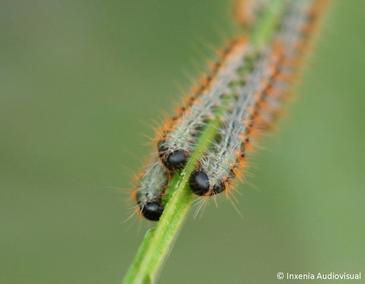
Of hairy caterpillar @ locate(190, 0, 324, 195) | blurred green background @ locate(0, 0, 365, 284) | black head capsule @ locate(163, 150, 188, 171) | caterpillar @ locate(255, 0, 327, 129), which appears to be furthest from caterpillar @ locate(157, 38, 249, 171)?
blurred green background @ locate(0, 0, 365, 284)

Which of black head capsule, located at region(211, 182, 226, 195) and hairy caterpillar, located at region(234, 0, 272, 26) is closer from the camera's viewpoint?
black head capsule, located at region(211, 182, 226, 195)

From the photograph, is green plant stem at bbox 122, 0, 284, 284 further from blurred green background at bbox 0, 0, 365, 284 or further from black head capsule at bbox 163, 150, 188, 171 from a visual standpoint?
blurred green background at bbox 0, 0, 365, 284

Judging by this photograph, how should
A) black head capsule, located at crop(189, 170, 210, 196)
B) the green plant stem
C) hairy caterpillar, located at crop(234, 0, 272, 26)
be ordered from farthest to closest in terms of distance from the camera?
hairy caterpillar, located at crop(234, 0, 272, 26) < black head capsule, located at crop(189, 170, 210, 196) < the green plant stem

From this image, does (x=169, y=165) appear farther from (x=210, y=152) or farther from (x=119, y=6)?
(x=119, y=6)

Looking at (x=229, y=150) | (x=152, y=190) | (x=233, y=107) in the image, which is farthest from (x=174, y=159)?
(x=233, y=107)

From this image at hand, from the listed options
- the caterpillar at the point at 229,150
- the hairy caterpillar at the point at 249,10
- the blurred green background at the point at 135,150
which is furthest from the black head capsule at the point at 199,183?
the hairy caterpillar at the point at 249,10

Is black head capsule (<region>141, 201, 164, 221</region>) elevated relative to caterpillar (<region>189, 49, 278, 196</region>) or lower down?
lower down

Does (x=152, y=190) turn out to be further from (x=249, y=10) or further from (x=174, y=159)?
(x=249, y=10)


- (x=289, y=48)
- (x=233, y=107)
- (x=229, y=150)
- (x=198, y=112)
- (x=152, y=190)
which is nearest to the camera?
(x=152, y=190)
